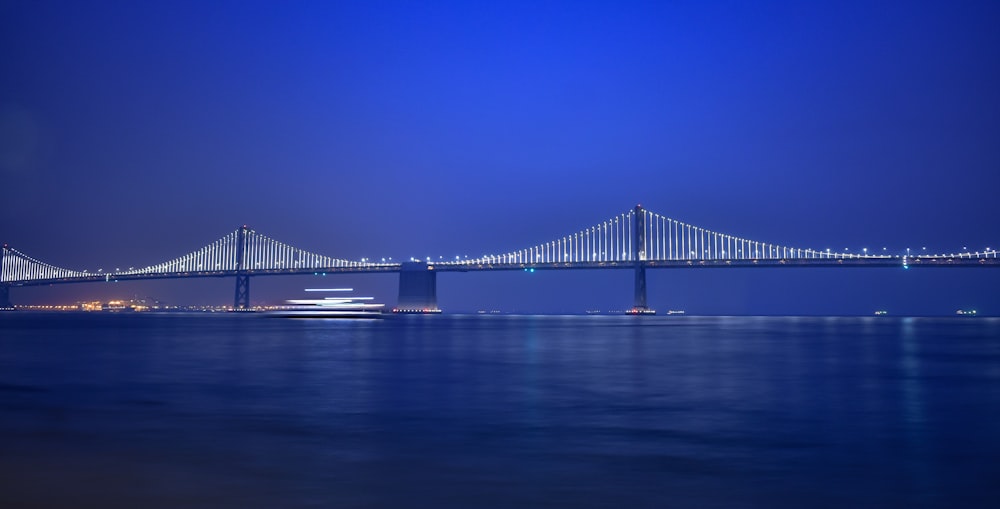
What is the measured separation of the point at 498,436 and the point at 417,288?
7833cm

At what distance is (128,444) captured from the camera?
26.2ft

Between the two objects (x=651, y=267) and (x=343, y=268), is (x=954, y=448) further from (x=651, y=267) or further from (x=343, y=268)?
(x=343, y=268)

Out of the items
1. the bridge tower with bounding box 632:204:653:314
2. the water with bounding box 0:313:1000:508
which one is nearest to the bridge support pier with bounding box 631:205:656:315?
the bridge tower with bounding box 632:204:653:314

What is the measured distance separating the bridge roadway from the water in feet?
183

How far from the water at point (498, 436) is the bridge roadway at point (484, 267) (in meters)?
55.8

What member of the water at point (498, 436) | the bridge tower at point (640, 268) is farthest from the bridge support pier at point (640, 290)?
the water at point (498, 436)

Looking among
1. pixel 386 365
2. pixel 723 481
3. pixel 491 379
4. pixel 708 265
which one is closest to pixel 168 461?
pixel 723 481

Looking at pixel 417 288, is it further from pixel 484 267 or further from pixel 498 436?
pixel 498 436

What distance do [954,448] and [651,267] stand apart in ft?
237

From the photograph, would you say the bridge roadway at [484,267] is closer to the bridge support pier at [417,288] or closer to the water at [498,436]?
the bridge support pier at [417,288]

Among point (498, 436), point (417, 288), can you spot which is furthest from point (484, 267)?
point (498, 436)

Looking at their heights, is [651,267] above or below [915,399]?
above

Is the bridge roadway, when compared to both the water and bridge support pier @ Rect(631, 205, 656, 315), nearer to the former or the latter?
→ bridge support pier @ Rect(631, 205, 656, 315)

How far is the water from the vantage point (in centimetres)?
594
